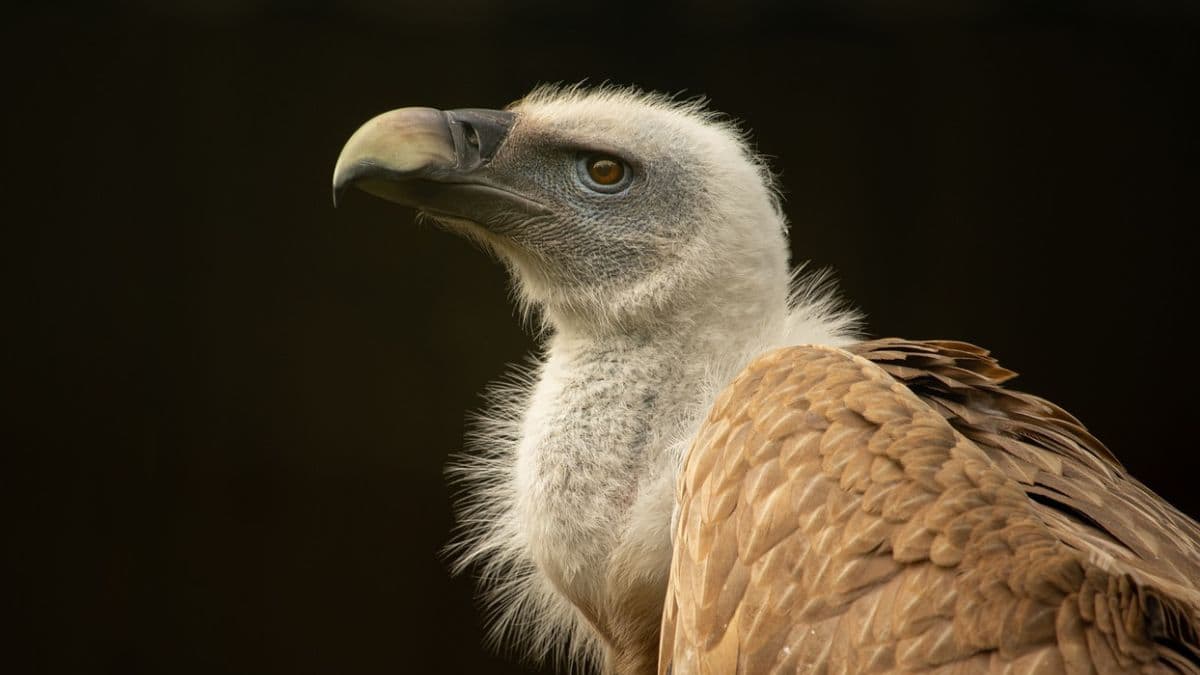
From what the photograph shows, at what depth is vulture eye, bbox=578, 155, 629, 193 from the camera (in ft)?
10.2

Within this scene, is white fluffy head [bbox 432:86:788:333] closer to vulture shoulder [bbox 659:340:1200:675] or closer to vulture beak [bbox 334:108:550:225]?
vulture beak [bbox 334:108:550:225]

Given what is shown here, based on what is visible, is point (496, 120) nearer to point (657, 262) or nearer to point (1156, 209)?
point (657, 262)

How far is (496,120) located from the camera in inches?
122

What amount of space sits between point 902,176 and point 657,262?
279 centimetres

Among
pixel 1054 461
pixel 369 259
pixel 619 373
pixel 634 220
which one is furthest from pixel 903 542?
pixel 369 259

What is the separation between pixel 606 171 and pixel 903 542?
1316 mm

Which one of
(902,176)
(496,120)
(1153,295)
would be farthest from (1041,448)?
(1153,295)

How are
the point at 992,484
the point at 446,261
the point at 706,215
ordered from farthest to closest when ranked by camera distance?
the point at 446,261
the point at 706,215
the point at 992,484

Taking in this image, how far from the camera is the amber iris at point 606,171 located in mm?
3117

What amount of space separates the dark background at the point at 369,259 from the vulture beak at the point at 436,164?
236 cm

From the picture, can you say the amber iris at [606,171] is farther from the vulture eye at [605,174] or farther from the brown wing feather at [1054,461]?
the brown wing feather at [1054,461]

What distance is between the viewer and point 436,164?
9.68 feet

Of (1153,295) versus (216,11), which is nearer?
(216,11)

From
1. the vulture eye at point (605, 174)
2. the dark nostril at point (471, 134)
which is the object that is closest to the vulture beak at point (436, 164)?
the dark nostril at point (471, 134)
